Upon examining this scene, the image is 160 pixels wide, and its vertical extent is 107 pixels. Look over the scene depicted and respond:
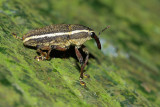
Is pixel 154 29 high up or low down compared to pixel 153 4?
down

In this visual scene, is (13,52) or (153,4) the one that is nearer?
(13,52)

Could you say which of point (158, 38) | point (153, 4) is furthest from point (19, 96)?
point (153, 4)

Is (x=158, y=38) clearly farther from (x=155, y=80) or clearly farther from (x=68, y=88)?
(x=68, y=88)

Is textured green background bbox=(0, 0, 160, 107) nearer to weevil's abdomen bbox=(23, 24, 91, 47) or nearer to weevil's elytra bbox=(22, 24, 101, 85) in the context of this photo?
weevil's elytra bbox=(22, 24, 101, 85)

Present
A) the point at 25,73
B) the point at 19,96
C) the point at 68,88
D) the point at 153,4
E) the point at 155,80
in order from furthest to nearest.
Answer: the point at 153,4
the point at 155,80
the point at 68,88
the point at 25,73
the point at 19,96

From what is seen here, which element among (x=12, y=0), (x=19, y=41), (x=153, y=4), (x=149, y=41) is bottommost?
(x=19, y=41)

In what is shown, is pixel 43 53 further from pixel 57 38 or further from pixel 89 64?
pixel 89 64

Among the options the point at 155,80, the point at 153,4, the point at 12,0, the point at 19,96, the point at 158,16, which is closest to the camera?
the point at 19,96
